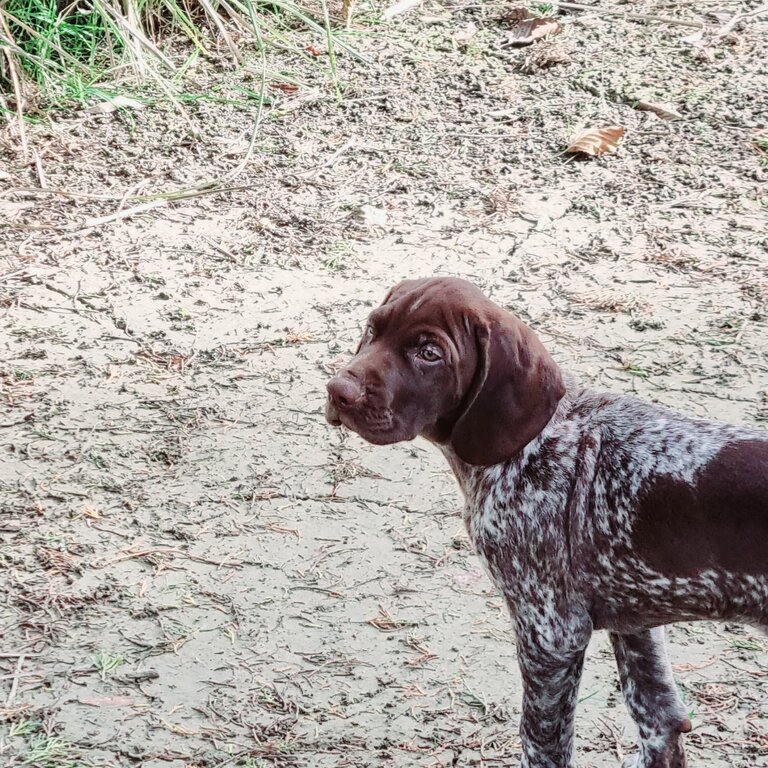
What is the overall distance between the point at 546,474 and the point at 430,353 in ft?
1.62

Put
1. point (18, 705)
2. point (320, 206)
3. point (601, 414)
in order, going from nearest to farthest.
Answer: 1. point (601, 414)
2. point (18, 705)
3. point (320, 206)

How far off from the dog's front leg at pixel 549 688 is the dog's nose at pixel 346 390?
31.7 inches

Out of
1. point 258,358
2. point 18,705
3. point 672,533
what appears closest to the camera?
point 672,533

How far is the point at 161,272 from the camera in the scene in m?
6.20

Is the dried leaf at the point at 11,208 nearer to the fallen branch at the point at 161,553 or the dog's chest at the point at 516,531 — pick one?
the fallen branch at the point at 161,553

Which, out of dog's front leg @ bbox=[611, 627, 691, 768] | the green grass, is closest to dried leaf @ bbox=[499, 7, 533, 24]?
the green grass

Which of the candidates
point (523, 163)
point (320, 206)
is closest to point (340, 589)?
point (320, 206)

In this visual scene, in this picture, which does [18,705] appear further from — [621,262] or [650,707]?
[621,262]

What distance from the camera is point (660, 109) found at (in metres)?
7.52

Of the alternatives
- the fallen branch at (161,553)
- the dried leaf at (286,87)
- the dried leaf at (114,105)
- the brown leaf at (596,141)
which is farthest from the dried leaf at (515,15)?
the fallen branch at (161,553)

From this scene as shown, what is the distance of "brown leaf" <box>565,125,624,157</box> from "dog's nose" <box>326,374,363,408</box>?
4355 mm

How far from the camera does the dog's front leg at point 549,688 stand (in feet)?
10.7

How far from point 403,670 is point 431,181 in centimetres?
379

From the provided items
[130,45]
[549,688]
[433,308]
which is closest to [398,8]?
[130,45]
